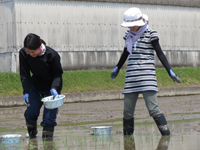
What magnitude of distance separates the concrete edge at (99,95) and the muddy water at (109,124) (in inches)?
31.1

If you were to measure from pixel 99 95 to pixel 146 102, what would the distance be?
809cm

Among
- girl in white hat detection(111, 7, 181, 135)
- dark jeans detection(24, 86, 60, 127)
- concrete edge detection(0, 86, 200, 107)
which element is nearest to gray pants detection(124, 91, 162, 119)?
girl in white hat detection(111, 7, 181, 135)

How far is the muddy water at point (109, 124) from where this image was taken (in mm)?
5562

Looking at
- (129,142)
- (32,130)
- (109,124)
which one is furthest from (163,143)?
(109,124)

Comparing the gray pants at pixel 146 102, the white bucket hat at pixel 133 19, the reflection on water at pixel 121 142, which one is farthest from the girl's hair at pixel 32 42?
the gray pants at pixel 146 102

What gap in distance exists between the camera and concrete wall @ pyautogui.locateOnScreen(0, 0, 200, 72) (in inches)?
645

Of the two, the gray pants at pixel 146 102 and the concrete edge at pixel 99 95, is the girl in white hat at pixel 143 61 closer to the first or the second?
the gray pants at pixel 146 102

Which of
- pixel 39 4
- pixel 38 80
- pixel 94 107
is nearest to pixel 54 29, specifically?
pixel 39 4

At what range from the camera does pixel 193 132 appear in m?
6.57

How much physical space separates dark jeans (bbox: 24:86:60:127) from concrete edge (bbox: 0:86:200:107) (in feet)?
21.1

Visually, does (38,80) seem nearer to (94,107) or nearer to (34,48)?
(34,48)

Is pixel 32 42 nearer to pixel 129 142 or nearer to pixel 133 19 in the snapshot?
pixel 133 19

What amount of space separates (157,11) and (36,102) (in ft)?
46.5

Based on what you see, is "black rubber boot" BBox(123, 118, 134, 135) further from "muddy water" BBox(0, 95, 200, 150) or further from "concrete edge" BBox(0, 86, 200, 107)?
"concrete edge" BBox(0, 86, 200, 107)
